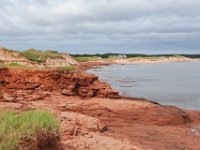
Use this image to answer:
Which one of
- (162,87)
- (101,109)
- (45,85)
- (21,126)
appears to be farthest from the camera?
(162,87)

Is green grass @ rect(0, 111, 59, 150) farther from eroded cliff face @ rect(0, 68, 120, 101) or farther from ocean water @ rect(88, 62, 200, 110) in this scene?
ocean water @ rect(88, 62, 200, 110)

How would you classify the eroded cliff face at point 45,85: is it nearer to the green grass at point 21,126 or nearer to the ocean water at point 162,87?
the ocean water at point 162,87

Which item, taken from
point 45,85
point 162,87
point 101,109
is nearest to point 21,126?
point 101,109

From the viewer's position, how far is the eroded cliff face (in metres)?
20.7

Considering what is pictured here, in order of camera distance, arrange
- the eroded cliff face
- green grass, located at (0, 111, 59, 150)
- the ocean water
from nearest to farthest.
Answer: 1. green grass, located at (0, 111, 59, 150)
2. the eroded cliff face
3. the ocean water

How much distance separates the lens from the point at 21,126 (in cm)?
935

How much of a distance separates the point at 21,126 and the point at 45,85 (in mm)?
12418

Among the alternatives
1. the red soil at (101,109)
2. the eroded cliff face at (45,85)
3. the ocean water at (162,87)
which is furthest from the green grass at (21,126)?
the ocean water at (162,87)

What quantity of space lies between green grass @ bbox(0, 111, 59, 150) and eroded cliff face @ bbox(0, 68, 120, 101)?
9657 millimetres

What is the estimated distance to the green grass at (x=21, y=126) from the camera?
8.91 m

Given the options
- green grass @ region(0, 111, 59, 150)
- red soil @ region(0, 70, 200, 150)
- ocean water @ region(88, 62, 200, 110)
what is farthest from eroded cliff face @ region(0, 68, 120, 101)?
green grass @ region(0, 111, 59, 150)

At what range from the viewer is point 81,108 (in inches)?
815

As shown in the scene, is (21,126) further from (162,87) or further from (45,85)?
(162,87)

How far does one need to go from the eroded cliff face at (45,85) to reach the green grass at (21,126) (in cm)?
966
